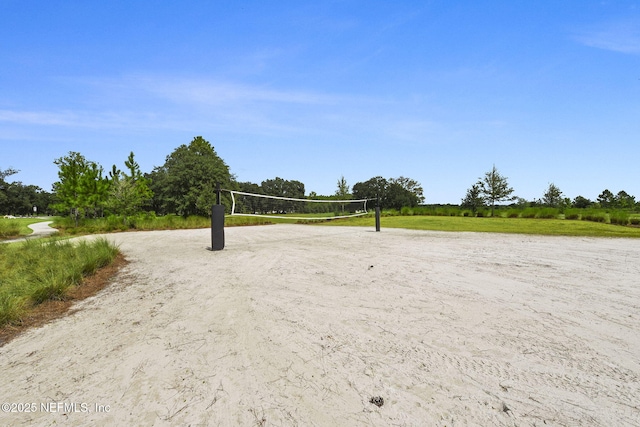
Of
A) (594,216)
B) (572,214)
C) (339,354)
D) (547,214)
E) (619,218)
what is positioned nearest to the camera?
(339,354)

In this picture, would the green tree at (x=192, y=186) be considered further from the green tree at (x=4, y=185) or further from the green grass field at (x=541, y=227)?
the green tree at (x=4, y=185)

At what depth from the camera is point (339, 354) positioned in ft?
8.14

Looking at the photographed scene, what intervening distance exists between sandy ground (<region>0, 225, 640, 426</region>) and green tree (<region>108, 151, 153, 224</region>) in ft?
54.5

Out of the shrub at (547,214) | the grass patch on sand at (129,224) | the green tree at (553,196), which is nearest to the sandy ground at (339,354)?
the grass patch on sand at (129,224)

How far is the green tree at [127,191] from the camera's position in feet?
60.7

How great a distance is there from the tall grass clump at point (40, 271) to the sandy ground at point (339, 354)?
2.10 feet

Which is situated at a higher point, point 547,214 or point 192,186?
point 192,186

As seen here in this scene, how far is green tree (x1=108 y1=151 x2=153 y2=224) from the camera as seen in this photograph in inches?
729

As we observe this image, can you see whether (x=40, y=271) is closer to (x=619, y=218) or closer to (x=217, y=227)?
(x=217, y=227)

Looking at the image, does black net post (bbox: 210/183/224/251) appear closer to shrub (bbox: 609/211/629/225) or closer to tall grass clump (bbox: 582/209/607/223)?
shrub (bbox: 609/211/629/225)

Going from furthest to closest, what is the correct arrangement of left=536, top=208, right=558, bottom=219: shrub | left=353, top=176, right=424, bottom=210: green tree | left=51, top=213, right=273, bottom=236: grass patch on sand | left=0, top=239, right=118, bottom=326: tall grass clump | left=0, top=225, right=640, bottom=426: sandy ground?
left=353, top=176, right=424, bottom=210: green tree < left=536, top=208, right=558, bottom=219: shrub < left=51, top=213, right=273, bottom=236: grass patch on sand < left=0, top=239, right=118, bottom=326: tall grass clump < left=0, top=225, right=640, bottom=426: sandy ground

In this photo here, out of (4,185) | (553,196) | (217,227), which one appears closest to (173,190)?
(217,227)

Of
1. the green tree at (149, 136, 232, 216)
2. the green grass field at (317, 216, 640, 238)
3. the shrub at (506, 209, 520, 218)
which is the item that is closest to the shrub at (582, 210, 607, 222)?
the green grass field at (317, 216, 640, 238)

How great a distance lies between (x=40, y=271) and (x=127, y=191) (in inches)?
619
